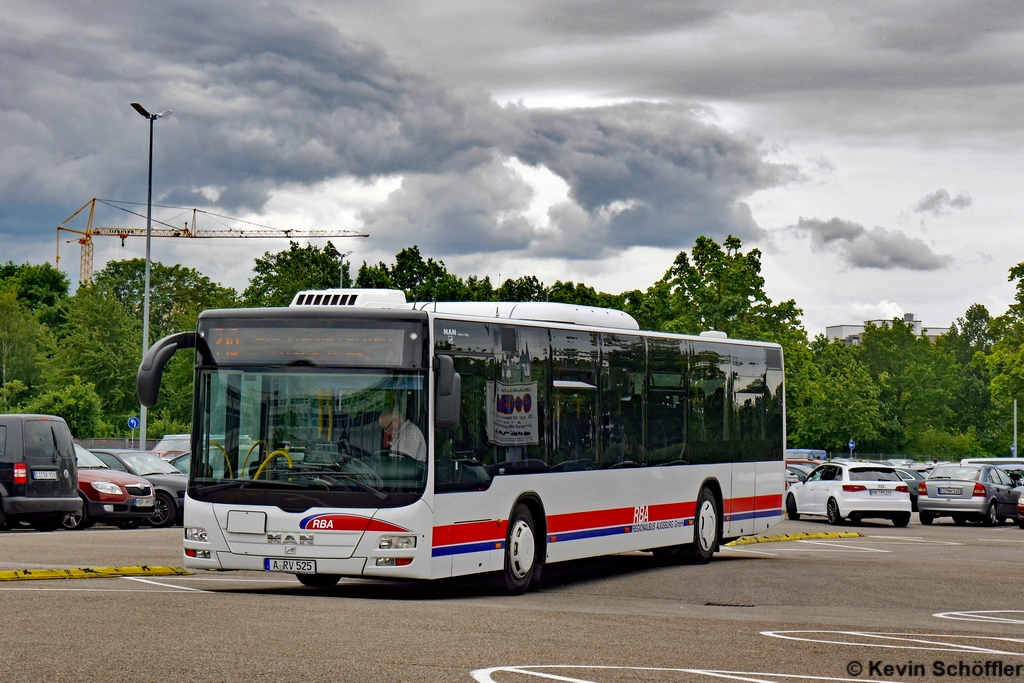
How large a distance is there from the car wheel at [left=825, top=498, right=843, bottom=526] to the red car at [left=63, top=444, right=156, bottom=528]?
15.4 meters

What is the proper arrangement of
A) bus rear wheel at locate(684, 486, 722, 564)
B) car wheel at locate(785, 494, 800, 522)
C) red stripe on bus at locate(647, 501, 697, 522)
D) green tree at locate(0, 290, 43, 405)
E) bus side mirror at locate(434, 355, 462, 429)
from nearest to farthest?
bus side mirror at locate(434, 355, 462, 429), red stripe on bus at locate(647, 501, 697, 522), bus rear wheel at locate(684, 486, 722, 564), car wheel at locate(785, 494, 800, 522), green tree at locate(0, 290, 43, 405)

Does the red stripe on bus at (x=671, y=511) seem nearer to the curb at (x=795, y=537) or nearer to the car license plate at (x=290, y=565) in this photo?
the curb at (x=795, y=537)

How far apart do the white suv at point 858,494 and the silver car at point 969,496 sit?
3.47 ft

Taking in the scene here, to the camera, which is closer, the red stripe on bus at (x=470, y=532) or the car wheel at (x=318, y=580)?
the red stripe on bus at (x=470, y=532)

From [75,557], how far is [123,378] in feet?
223

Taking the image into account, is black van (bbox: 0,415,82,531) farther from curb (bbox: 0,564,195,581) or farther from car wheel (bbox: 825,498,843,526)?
car wheel (bbox: 825,498,843,526)

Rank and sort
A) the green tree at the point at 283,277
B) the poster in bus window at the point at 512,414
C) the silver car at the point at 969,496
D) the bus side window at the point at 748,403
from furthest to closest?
the green tree at the point at 283,277
the silver car at the point at 969,496
the bus side window at the point at 748,403
the poster in bus window at the point at 512,414

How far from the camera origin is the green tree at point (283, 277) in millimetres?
81188

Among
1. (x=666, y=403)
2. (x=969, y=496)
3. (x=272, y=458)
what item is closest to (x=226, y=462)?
(x=272, y=458)

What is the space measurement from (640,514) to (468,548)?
4255 mm

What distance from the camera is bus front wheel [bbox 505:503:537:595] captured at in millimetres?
14352

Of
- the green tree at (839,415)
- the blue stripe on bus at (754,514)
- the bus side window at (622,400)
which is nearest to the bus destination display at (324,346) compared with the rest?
the bus side window at (622,400)

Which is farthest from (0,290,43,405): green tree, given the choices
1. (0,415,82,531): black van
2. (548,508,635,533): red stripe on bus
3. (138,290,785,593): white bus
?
(138,290,785,593): white bus

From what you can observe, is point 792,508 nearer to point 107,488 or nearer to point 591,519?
point 107,488
